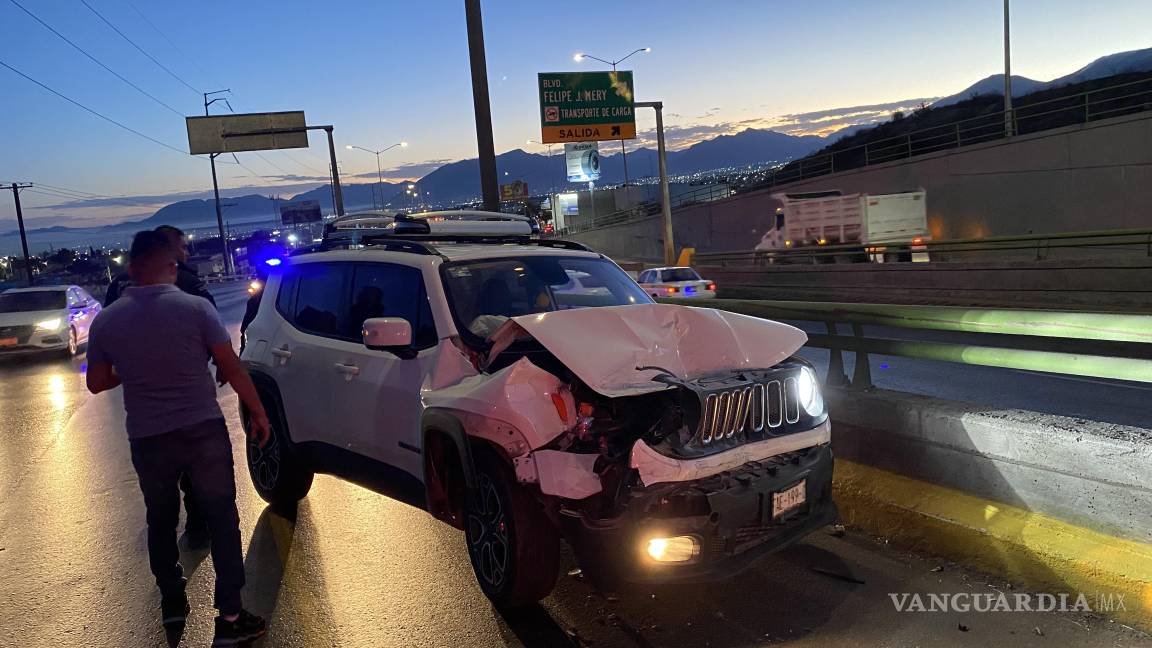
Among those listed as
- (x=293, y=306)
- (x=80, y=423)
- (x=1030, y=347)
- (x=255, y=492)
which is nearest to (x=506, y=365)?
(x=293, y=306)

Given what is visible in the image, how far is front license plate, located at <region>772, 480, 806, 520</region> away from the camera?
3.96 m

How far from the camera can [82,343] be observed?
19.0 metres

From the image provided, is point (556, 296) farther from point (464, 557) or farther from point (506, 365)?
point (464, 557)

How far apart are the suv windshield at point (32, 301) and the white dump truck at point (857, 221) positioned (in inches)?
923

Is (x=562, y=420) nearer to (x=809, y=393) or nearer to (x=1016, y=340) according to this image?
(x=809, y=393)

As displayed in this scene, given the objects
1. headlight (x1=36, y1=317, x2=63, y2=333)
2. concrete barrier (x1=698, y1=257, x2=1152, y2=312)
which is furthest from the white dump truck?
headlight (x1=36, y1=317, x2=63, y2=333)

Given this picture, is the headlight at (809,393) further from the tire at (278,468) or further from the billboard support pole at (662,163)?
the billboard support pole at (662,163)

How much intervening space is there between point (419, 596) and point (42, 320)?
53.6 feet

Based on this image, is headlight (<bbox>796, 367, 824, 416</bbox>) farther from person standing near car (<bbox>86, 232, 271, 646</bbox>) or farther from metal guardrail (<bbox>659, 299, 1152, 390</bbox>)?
person standing near car (<bbox>86, 232, 271, 646</bbox>)

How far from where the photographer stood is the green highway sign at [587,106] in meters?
28.1

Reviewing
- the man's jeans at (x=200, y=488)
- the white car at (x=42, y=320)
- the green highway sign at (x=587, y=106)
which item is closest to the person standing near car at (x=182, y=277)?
Result: the man's jeans at (x=200, y=488)

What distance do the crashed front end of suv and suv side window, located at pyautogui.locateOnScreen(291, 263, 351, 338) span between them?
158cm

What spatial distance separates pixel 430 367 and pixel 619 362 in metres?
1.20

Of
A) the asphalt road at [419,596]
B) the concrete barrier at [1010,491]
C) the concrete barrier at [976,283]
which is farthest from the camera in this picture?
the concrete barrier at [976,283]
